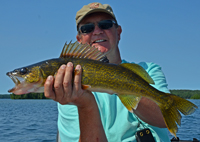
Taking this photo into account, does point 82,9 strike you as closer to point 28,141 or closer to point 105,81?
point 105,81

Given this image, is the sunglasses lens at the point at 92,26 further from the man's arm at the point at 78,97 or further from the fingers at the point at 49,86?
the fingers at the point at 49,86

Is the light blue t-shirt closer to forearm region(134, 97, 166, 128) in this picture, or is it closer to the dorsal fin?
forearm region(134, 97, 166, 128)

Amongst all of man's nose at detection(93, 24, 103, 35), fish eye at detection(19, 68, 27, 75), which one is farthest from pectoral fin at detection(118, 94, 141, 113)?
man's nose at detection(93, 24, 103, 35)

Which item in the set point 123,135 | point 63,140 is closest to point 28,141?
point 63,140

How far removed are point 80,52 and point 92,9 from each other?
5.79ft

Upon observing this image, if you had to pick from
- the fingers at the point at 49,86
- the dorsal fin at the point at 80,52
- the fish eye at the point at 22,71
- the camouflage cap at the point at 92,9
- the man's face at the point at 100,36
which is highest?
the camouflage cap at the point at 92,9

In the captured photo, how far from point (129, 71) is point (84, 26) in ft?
6.05

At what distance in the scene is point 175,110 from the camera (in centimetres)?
355

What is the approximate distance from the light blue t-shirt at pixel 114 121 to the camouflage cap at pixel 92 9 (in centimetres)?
137

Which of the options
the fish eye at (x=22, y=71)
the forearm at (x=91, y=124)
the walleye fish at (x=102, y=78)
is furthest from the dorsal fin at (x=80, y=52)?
the forearm at (x=91, y=124)

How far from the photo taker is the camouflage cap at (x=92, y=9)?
487 cm

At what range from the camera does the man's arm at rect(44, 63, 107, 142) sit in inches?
123

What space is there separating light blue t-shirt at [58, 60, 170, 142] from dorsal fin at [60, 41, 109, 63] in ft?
4.06

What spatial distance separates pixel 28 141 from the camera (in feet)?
43.4
